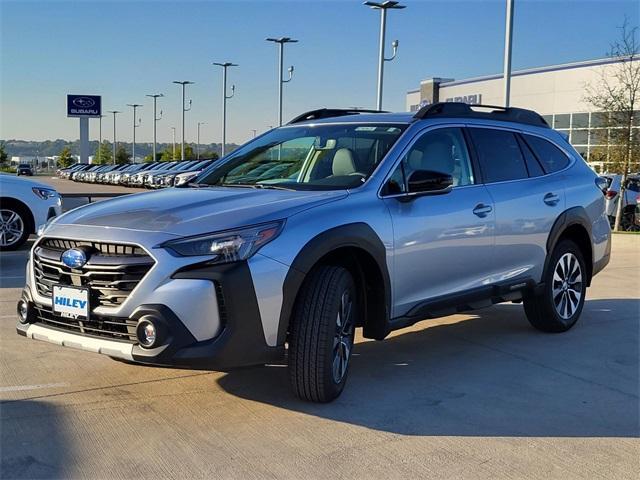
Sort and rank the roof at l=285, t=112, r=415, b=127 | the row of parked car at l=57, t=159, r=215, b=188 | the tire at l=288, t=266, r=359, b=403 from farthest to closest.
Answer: the row of parked car at l=57, t=159, r=215, b=188 → the roof at l=285, t=112, r=415, b=127 → the tire at l=288, t=266, r=359, b=403

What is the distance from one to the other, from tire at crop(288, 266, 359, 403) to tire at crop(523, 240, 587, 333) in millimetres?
2530

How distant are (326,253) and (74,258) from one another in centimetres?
137

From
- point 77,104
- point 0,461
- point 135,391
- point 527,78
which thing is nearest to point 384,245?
point 135,391

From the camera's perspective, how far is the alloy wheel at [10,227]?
10656 millimetres

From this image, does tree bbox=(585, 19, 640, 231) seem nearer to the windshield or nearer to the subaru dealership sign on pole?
the windshield

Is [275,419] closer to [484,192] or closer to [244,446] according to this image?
[244,446]

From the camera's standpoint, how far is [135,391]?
4625 millimetres

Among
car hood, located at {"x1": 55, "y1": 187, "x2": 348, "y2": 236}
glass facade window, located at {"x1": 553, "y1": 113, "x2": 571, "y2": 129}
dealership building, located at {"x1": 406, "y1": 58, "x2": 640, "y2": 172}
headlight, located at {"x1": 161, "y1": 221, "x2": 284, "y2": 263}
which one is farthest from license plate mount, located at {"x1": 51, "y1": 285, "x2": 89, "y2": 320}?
glass facade window, located at {"x1": 553, "y1": 113, "x2": 571, "y2": 129}

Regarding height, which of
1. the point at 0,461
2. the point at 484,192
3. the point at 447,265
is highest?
the point at 484,192

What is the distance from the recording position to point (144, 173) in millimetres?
44469

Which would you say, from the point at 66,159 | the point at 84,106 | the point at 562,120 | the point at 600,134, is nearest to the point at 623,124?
the point at 600,134

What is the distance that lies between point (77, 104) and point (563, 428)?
2532 inches

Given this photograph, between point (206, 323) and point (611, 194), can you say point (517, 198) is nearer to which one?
point (206, 323)

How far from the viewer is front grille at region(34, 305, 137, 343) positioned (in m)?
3.88
